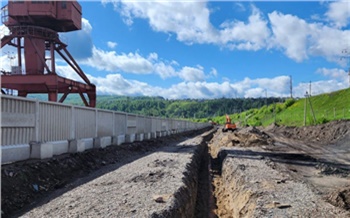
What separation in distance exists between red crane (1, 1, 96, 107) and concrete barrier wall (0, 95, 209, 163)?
12.2 m

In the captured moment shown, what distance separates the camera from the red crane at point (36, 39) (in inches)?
1143

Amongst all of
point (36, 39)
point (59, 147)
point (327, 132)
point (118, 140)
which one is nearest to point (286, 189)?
point (59, 147)

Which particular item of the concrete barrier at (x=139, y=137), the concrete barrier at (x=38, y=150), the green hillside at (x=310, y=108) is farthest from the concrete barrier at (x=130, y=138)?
the green hillside at (x=310, y=108)

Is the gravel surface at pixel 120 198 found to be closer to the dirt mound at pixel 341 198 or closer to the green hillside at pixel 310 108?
the dirt mound at pixel 341 198

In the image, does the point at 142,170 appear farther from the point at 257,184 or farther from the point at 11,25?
the point at 11,25

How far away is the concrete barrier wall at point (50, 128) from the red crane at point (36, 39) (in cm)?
1219

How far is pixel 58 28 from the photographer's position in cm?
3350

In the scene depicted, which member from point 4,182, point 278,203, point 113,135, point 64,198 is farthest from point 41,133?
point 113,135

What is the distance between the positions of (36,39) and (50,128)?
2279 centimetres

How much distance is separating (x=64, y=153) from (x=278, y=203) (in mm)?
8071

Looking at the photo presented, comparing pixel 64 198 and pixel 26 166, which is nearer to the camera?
pixel 64 198

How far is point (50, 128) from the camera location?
37.7 feet

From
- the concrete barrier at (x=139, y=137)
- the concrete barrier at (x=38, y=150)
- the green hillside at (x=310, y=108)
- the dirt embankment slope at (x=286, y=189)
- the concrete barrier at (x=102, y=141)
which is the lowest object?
the dirt embankment slope at (x=286, y=189)

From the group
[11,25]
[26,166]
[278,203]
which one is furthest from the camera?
[11,25]
